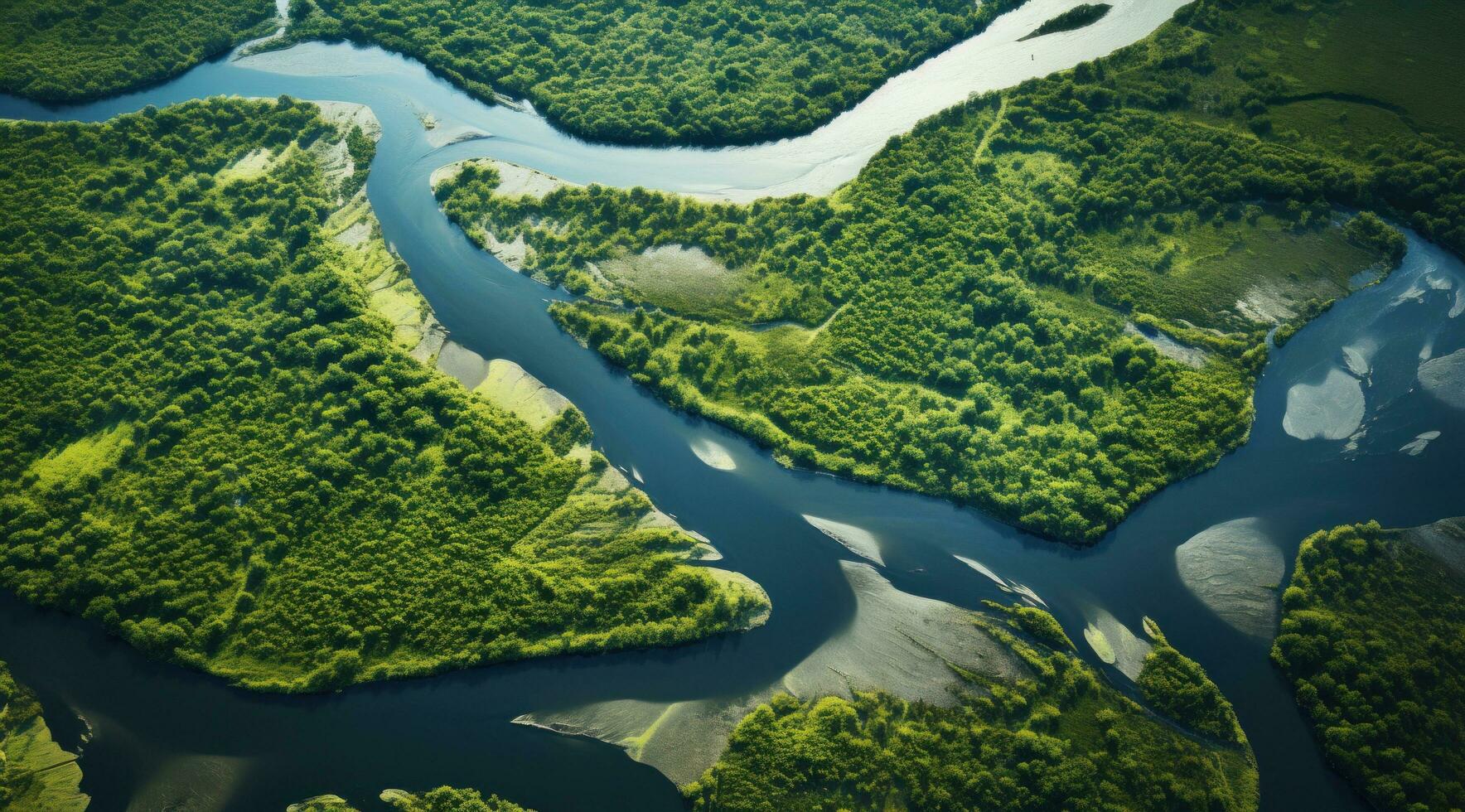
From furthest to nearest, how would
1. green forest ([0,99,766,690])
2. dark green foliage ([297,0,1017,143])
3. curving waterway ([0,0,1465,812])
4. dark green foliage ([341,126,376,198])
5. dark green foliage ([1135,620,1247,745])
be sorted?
dark green foliage ([297,0,1017,143]), dark green foliage ([341,126,376,198]), green forest ([0,99,766,690]), curving waterway ([0,0,1465,812]), dark green foliage ([1135,620,1247,745])

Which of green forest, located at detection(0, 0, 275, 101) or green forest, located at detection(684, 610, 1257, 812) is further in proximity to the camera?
green forest, located at detection(0, 0, 275, 101)

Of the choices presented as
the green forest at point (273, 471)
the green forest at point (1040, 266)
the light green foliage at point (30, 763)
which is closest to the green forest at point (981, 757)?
the green forest at point (273, 471)

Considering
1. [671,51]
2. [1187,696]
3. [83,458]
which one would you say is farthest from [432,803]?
[671,51]

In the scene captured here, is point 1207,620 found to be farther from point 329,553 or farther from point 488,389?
point 329,553

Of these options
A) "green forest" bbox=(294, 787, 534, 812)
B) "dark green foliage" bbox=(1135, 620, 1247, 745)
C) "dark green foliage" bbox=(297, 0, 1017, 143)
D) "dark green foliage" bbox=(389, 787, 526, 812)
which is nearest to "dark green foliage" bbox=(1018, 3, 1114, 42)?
"dark green foliage" bbox=(297, 0, 1017, 143)

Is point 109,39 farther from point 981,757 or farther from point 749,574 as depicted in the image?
point 981,757

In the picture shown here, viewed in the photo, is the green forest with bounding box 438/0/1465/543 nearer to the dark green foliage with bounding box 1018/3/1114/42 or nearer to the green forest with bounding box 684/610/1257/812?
the dark green foliage with bounding box 1018/3/1114/42

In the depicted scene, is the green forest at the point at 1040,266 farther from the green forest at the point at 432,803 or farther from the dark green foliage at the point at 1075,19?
the green forest at the point at 432,803
